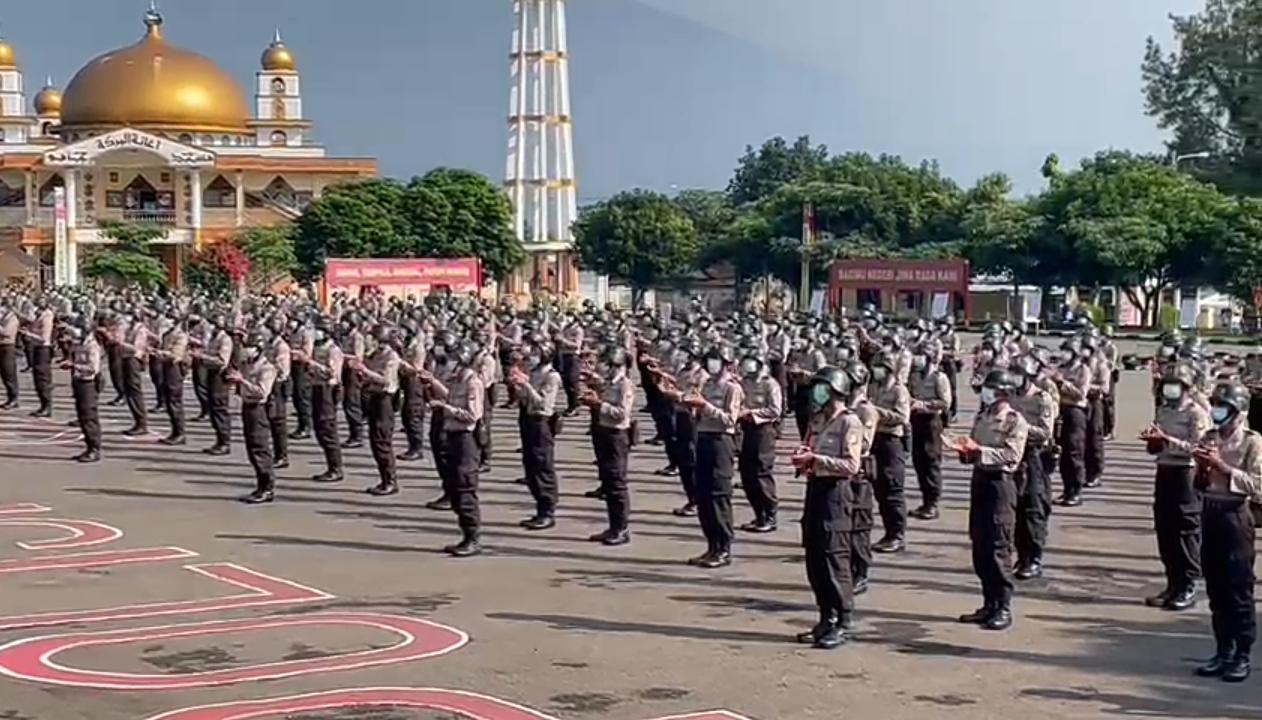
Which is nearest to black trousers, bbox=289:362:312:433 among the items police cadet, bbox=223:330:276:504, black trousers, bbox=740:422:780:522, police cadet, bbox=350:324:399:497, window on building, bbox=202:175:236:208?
police cadet, bbox=350:324:399:497

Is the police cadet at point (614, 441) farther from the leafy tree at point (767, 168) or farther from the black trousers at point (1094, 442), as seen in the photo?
the leafy tree at point (767, 168)

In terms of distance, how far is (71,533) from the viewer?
16.4 metres

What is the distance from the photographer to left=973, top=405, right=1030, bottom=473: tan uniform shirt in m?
11.9

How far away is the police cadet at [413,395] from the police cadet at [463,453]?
5899mm

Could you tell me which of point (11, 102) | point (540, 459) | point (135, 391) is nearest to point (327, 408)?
point (540, 459)

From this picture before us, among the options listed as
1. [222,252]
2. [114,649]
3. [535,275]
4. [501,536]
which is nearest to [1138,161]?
[535,275]

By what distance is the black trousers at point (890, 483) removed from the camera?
594 inches

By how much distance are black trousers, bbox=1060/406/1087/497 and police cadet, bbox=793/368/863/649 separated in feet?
23.5

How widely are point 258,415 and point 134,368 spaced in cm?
802

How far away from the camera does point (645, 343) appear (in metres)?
26.7

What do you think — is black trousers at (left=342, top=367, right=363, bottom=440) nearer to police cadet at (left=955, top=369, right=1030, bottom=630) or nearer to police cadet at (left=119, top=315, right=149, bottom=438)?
police cadet at (left=119, top=315, right=149, bottom=438)

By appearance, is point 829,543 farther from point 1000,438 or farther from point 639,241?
point 639,241

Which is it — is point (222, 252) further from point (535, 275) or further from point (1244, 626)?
point (1244, 626)

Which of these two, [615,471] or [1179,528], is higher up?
[615,471]
